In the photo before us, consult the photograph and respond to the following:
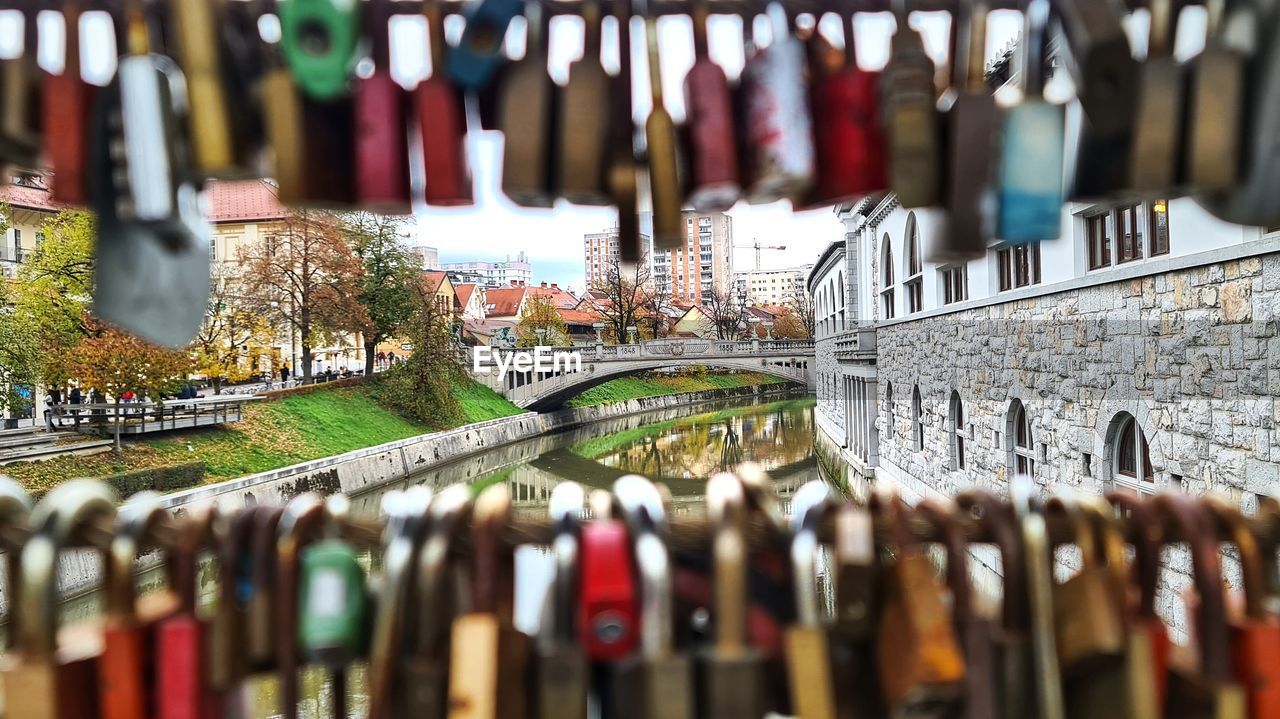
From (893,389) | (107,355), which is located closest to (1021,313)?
(893,389)

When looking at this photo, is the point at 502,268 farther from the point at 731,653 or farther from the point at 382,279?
the point at 731,653

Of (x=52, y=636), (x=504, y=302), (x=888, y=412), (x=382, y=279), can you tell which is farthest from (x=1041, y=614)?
(x=504, y=302)

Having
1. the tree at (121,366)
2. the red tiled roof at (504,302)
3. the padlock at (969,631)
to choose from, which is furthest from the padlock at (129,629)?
the red tiled roof at (504,302)

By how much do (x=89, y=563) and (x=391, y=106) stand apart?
14151mm

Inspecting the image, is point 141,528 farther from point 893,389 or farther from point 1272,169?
point 893,389

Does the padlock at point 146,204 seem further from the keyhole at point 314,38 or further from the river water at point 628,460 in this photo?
the river water at point 628,460

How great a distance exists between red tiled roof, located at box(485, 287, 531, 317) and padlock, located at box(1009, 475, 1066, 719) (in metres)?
77.7

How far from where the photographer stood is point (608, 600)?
1.23 meters

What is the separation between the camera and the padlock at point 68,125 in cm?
134

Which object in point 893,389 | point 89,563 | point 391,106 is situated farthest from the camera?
point 893,389

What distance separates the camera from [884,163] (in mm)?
1397

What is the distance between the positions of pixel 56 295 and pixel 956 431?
20.2 metres

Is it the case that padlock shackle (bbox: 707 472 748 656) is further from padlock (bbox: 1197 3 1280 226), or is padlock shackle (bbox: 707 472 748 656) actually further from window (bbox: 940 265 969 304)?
window (bbox: 940 265 969 304)

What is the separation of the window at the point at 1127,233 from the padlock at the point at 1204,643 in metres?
6.63
